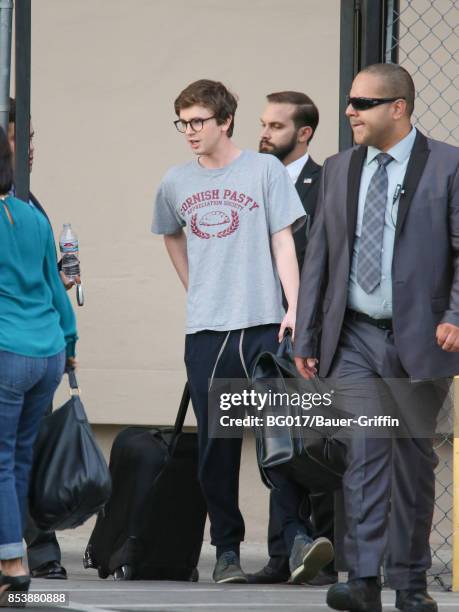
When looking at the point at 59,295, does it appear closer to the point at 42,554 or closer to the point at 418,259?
the point at 418,259

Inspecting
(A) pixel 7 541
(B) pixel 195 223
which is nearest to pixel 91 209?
(B) pixel 195 223

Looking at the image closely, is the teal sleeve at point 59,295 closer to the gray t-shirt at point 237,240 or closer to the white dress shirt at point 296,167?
the gray t-shirt at point 237,240

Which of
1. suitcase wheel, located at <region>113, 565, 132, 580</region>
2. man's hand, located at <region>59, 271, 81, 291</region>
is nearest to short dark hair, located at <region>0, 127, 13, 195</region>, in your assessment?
man's hand, located at <region>59, 271, 81, 291</region>

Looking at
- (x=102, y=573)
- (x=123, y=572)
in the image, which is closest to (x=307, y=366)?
(x=123, y=572)

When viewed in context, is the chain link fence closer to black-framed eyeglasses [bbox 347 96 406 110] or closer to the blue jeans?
black-framed eyeglasses [bbox 347 96 406 110]

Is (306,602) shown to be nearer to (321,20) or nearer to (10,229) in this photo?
(10,229)

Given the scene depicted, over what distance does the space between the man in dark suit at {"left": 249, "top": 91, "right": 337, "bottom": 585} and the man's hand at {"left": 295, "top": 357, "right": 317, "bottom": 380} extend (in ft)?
2.31

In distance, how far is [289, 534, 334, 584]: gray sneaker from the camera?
557 cm

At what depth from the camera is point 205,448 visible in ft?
20.2

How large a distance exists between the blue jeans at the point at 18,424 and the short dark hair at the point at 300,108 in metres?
1.98

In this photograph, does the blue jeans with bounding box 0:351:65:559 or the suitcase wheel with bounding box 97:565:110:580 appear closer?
the blue jeans with bounding box 0:351:65:559

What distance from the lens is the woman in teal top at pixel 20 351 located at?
506 centimetres

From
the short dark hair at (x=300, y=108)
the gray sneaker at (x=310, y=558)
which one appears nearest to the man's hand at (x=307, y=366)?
the gray sneaker at (x=310, y=558)

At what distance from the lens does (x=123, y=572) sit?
6.29 metres
